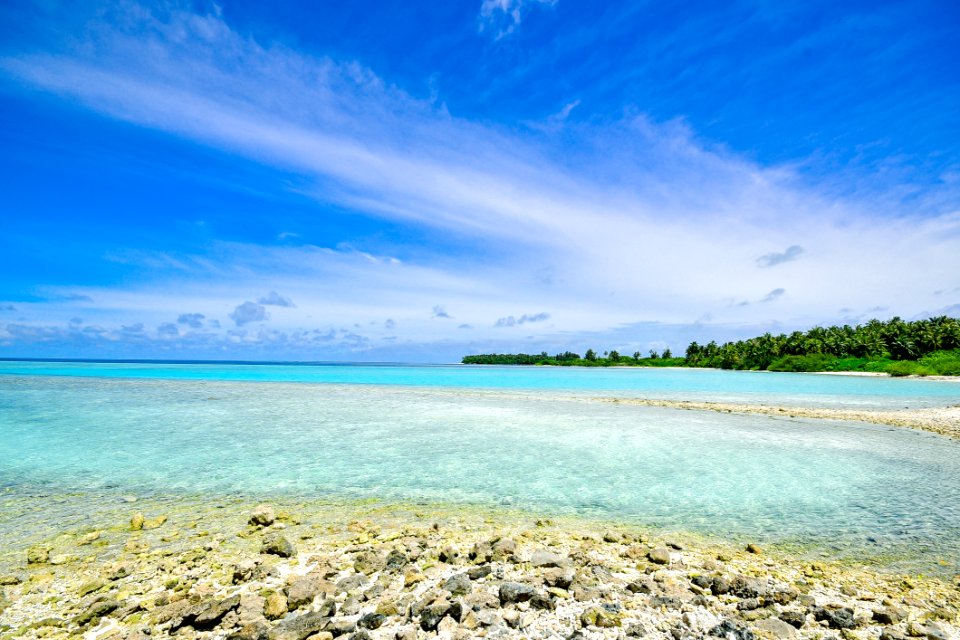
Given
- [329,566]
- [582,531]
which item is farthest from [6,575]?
[582,531]

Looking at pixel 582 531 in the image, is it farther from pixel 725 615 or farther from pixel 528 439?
pixel 528 439

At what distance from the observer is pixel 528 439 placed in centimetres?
1744

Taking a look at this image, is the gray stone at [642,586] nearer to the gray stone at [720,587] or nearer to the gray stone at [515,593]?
the gray stone at [720,587]

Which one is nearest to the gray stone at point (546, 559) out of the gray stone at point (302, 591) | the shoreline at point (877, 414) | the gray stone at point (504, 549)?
the gray stone at point (504, 549)

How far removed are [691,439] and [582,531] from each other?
1155 cm

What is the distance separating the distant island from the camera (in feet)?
258

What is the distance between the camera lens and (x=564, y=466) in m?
13.1

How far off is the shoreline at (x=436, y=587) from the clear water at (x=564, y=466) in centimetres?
183

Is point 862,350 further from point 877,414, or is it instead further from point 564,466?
point 564,466

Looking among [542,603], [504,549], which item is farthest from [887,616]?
[504,549]

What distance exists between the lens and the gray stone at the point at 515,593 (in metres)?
4.96

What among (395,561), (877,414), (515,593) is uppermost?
(877,414)

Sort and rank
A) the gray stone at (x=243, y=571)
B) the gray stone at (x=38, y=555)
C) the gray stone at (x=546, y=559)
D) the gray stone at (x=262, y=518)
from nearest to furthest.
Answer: the gray stone at (x=243, y=571) < the gray stone at (x=546, y=559) < the gray stone at (x=38, y=555) < the gray stone at (x=262, y=518)

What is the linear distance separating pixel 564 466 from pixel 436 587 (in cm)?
836
